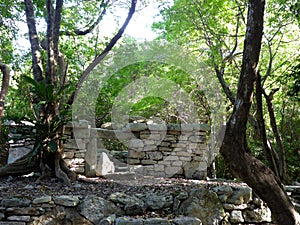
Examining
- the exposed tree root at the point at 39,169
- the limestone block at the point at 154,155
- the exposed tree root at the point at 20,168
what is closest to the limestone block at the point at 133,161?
the limestone block at the point at 154,155

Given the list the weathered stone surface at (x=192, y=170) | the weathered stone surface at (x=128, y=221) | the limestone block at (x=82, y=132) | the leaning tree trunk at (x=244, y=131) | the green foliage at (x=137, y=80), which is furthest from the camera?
the green foliage at (x=137, y=80)

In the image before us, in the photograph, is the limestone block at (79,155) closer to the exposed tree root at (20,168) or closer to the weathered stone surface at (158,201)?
the exposed tree root at (20,168)

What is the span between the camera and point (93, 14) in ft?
22.8

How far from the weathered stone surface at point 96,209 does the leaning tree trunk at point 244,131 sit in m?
1.52

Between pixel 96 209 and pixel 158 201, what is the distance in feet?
2.60

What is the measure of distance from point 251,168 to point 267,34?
14.0 ft

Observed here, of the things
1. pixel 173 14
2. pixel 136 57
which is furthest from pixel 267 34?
pixel 136 57

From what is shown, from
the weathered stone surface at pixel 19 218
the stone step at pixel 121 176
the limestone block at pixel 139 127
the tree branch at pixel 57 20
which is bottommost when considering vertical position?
the weathered stone surface at pixel 19 218

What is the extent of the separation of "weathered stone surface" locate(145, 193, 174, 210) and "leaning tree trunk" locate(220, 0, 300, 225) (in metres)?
1.28

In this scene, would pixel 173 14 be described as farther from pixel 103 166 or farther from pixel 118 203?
pixel 118 203

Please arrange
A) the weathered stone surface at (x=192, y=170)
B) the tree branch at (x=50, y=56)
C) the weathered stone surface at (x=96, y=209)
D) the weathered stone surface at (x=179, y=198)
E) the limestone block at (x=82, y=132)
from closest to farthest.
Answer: the weathered stone surface at (x=96, y=209) → the weathered stone surface at (x=179, y=198) → the tree branch at (x=50, y=56) → the limestone block at (x=82, y=132) → the weathered stone surface at (x=192, y=170)

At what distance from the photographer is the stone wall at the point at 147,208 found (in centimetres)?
348

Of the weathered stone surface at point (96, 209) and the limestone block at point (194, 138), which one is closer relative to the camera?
the weathered stone surface at point (96, 209)

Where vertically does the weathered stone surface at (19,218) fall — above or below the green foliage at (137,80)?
below
